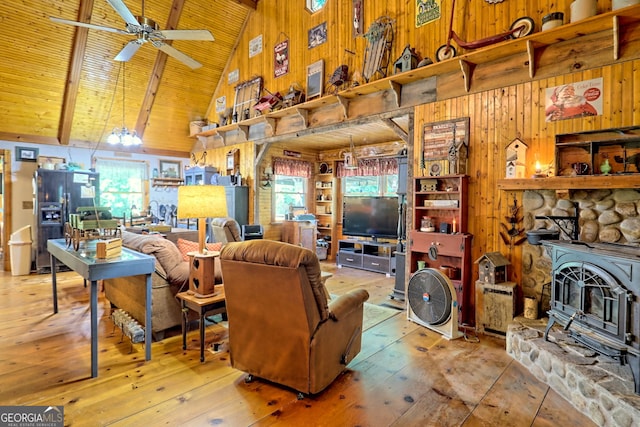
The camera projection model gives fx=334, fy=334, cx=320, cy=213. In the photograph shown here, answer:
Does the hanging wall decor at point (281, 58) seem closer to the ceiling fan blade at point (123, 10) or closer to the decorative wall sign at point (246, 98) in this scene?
the decorative wall sign at point (246, 98)

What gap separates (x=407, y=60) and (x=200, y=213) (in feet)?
9.77

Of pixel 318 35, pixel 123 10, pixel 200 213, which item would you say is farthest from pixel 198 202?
pixel 318 35

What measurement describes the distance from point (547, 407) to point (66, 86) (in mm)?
8011

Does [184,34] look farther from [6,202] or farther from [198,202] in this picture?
[6,202]

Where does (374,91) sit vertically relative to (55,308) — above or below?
above

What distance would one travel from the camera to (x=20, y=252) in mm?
5816

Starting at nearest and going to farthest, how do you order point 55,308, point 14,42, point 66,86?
point 55,308 → point 14,42 → point 66,86

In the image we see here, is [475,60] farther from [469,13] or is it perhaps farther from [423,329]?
[423,329]

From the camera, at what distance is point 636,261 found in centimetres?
207

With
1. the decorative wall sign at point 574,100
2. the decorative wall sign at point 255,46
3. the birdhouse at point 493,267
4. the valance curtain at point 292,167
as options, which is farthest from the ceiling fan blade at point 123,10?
the birdhouse at point 493,267

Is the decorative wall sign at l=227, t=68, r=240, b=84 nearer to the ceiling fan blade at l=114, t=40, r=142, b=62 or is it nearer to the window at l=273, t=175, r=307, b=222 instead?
the window at l=273, t=175, r=307, b=222

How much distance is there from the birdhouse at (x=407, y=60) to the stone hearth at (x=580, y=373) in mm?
3020

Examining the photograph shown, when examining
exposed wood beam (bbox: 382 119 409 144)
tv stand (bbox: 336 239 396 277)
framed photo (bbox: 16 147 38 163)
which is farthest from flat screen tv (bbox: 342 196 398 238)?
framed photo (bbox: 16 147 38 163)

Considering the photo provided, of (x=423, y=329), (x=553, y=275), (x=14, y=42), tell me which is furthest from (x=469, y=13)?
(x=14, y=42)
